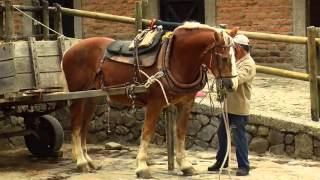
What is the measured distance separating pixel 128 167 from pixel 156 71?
1.72 m

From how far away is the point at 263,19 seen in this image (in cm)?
1340

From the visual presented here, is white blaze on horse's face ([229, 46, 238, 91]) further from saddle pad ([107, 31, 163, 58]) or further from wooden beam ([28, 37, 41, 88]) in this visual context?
wooden beam ([28, 37, 41, 88])

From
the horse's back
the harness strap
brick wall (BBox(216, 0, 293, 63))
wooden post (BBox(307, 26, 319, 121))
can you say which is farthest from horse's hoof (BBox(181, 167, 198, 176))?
brick wall (BBox(216, 0, 293, 63))

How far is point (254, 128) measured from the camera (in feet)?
29.7

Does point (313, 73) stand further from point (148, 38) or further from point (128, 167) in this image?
point (128, 167)

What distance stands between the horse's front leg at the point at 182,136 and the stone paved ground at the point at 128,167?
111mm

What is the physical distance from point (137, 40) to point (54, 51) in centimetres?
158

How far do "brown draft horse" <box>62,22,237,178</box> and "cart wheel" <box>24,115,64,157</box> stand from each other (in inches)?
46.5

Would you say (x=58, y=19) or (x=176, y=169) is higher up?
(x=58, y=19)

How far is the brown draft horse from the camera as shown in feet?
22.3

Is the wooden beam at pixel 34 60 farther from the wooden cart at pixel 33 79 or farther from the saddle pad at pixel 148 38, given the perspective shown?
the saddle pad at pixel 148 38

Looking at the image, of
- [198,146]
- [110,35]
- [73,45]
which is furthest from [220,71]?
[110,35]

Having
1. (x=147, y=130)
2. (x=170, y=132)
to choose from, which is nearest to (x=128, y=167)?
(x=170, y=132)

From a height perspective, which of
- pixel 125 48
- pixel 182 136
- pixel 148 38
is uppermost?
pixel 148 38
